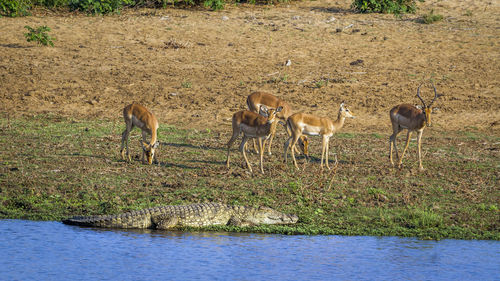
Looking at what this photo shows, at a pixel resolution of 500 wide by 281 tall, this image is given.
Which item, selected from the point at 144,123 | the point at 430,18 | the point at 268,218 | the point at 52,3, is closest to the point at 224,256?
the point at 268,218

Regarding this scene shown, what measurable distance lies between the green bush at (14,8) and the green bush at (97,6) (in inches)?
58.8

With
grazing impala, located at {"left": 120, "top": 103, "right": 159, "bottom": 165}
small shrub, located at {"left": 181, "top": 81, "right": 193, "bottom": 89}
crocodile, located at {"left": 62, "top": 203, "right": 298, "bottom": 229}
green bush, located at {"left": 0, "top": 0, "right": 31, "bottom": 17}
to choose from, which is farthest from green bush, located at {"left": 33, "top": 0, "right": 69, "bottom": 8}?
crocodile, located at {"left": 62, "top": 203, "right": 298, "bottom": 229}

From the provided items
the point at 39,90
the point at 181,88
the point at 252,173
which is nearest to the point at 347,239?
the point at 252,173

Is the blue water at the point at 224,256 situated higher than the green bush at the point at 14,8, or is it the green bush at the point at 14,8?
the green bush at the point at 14,8

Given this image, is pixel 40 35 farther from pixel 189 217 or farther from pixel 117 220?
pixel 189 217

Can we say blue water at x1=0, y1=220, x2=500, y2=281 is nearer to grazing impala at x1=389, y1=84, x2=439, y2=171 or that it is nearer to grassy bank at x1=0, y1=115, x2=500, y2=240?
grassy bank at x1=0, y1=115, x2=500, y2=240

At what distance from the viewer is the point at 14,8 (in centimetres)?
2252

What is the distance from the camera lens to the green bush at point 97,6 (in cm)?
2311

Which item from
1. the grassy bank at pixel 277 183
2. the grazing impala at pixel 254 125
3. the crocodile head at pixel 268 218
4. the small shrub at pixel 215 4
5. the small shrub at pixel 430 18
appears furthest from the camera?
the small shrub at pixel 215 4

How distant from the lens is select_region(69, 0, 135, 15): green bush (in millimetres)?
23109

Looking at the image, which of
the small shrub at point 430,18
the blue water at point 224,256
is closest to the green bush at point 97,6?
the small shrub at point 430,18

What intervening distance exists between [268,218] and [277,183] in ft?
6.45

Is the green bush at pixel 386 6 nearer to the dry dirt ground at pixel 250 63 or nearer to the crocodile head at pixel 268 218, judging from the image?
the dry dirt ground at pixel 250 63

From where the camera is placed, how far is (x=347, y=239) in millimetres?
9219
